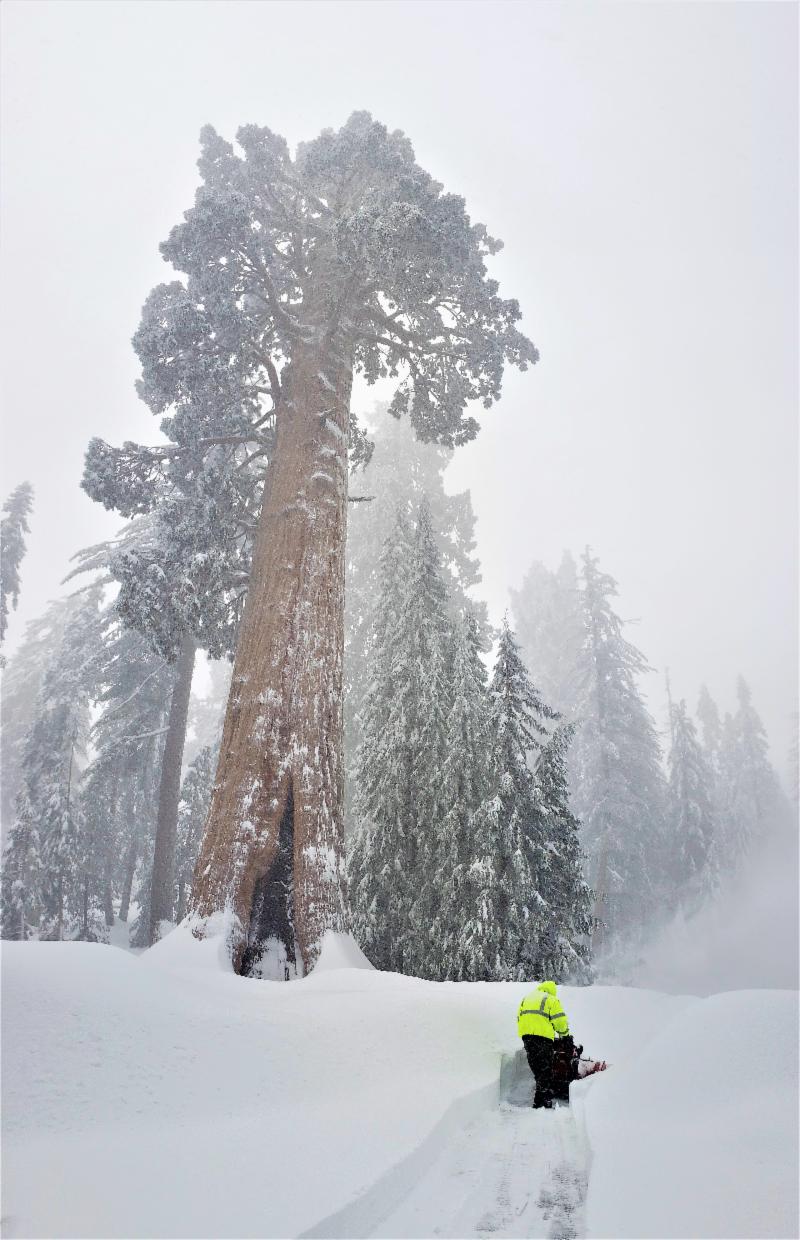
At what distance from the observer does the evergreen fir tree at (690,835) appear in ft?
102

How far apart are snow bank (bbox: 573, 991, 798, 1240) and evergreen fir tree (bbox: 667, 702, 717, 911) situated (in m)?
28.1

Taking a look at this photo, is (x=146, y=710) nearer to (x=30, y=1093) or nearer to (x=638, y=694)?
(x=30, y=1093)

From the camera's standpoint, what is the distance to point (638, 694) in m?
31.8

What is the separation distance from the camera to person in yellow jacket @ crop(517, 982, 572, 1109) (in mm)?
5367

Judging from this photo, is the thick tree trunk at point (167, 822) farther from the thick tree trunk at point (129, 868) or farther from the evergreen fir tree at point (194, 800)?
the thick tree trunk at point (129, 868)

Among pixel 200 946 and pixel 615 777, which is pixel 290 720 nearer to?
pixel 200 946

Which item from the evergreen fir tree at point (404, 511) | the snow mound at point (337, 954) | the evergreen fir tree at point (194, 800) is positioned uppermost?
the evergreen fir tree at point (404, 511)

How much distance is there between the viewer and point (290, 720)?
7109mm

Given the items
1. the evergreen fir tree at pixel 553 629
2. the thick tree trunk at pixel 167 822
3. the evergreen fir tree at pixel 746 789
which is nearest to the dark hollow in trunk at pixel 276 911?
the thick tree trunk at pixel 167 822

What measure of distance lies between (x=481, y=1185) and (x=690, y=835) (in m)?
32.2

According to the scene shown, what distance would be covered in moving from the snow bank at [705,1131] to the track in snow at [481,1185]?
174 mm

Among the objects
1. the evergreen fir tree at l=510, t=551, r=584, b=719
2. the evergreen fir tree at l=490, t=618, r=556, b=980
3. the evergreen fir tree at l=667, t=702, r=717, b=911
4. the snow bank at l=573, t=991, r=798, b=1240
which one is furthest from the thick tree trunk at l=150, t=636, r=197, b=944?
the evergreen fir tree at l=667, t=702, r=717, b=911

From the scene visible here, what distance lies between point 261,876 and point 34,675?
37254mm

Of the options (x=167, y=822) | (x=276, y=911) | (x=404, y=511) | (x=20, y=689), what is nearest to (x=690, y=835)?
(x=404, y=511)
